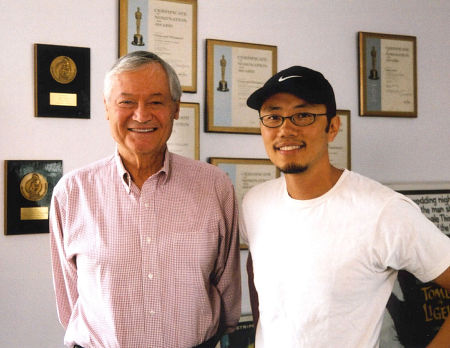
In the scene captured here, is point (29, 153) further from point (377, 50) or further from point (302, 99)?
point (377, 50)

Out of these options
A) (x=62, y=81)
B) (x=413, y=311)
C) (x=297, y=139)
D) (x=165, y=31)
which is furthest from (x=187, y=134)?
(x=413, y=311)

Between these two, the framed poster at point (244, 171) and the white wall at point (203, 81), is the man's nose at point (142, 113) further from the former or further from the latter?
the framed poster at point (244, 171)

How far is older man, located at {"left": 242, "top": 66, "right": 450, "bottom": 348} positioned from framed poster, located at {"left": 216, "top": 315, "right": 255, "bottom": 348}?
62 centimetres

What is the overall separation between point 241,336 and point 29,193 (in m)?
1.10

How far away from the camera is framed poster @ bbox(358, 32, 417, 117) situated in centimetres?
235

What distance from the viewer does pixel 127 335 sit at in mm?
1467

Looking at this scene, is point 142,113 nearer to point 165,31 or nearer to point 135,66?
point 135,66

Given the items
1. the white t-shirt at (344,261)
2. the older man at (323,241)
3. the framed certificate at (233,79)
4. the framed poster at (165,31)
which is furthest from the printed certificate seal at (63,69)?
the white t-shirt at (344,261)

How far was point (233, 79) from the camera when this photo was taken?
214 cm

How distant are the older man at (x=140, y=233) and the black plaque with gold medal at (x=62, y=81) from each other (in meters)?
0.37

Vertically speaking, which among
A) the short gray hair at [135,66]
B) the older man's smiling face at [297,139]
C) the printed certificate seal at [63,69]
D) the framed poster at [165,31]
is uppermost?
the framed poster at [165,31]

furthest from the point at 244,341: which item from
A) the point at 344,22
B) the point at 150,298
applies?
the point at 344,22

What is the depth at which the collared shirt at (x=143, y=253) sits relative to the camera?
1.49 m

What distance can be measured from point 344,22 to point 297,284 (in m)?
1.50
